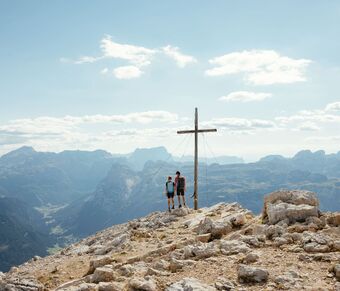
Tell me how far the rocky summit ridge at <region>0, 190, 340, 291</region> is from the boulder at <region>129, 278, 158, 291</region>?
0.10ft

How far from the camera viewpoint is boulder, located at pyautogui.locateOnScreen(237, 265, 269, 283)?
35.7ft

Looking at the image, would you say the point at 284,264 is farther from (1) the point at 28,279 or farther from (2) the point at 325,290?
(1) the point at 28,279

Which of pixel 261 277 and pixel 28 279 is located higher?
pixel 261 277

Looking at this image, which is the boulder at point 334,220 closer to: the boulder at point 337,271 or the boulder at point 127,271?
the boulder at point 337,271

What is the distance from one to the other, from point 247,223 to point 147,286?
9.98 metres

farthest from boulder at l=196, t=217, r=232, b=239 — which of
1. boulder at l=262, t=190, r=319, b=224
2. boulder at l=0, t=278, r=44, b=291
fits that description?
boulder at l=0, t=278, r=44, b=291

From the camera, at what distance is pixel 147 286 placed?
10.9 meters

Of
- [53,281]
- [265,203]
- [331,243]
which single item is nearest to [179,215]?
[265,203]

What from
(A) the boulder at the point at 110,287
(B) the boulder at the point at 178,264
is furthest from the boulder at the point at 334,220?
(A) the boulder at the point at 110,287

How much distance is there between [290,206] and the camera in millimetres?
18016

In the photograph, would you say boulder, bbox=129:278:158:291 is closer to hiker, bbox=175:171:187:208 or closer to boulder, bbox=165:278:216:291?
boulder, bbox=165:278:216:291

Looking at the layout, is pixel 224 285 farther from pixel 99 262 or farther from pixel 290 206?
pixel 290 206

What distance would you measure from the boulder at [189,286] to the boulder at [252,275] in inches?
47.9

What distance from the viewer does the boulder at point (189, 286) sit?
33.7ft
